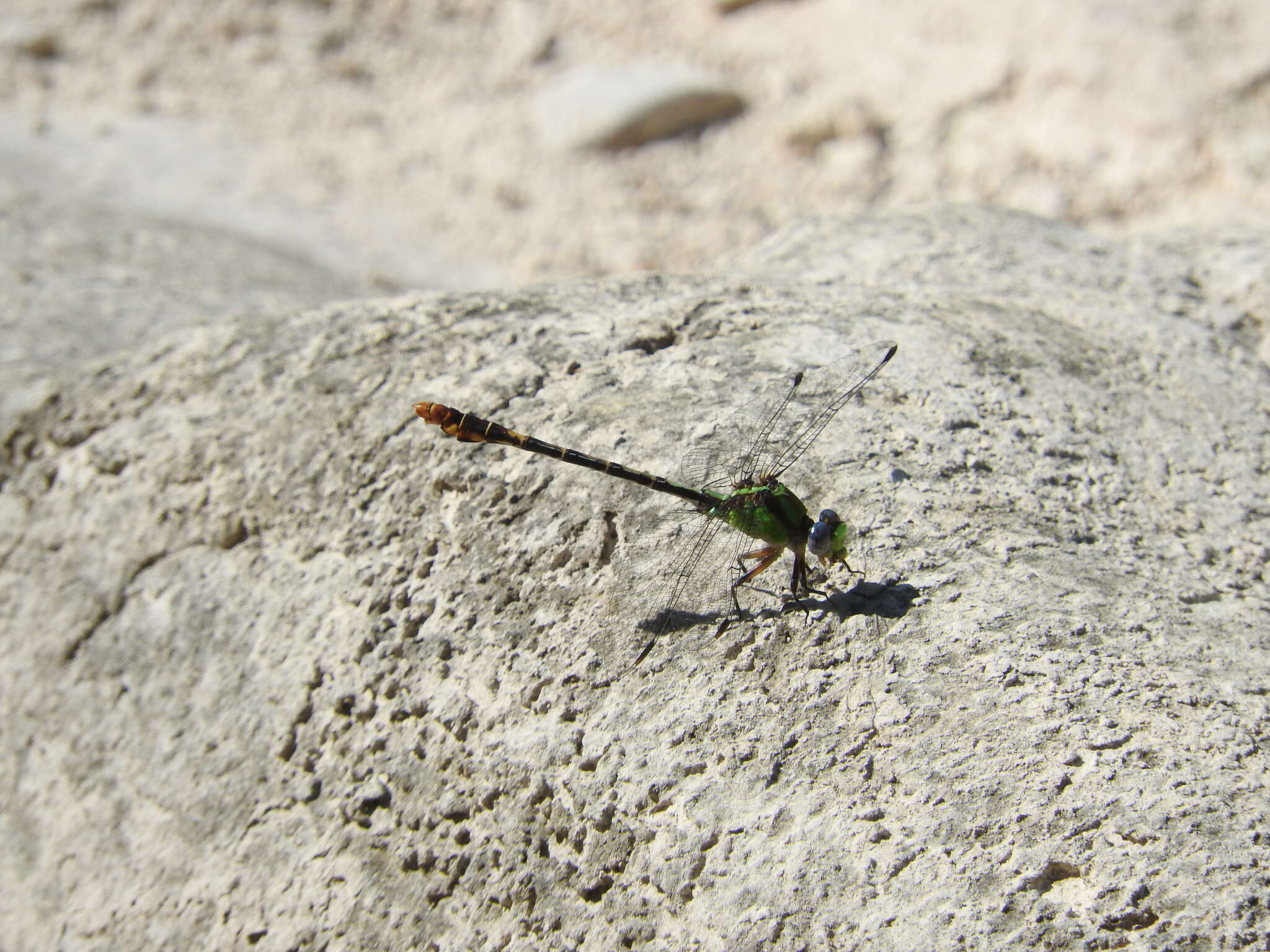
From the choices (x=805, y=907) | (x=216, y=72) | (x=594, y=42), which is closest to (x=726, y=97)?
(x=594, y=42)

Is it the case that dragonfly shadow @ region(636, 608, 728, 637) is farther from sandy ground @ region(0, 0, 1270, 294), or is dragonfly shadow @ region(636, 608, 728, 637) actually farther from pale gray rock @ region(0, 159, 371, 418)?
sandy ground @ region(0, 0, 1270, 294)

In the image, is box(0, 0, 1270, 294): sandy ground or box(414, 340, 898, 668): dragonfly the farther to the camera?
box(0, 0, 1270, 294): sandy ground

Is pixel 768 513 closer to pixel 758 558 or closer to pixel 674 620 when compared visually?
pixel 758 558

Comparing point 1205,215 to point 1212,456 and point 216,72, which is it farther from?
point 216,72

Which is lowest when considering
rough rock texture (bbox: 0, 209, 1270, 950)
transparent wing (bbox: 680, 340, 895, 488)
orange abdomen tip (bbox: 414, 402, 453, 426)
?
rough rock texture (bbox: 0, 209, 1270, 950)

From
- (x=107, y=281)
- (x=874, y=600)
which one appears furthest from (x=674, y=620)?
(x=107, y=281)

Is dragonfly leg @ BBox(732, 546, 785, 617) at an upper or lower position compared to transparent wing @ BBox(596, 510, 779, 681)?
lower

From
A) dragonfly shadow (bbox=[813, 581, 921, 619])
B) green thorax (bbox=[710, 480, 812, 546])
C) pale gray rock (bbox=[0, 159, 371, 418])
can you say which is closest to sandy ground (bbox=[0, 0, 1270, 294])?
pale gray rock (bbox=[0, 159, 371, 418])
